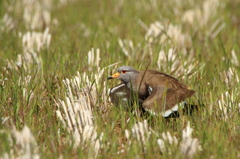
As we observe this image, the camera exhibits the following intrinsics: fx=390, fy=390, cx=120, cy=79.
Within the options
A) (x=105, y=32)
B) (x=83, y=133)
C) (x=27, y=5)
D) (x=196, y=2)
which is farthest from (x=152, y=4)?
(x=83, y=133)

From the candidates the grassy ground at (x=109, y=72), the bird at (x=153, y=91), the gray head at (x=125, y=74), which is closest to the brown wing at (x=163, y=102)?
the bird at (x=153, y=91)

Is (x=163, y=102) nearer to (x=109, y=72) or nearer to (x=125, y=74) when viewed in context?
(x=125, y=74)

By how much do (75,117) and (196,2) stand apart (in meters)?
5.89

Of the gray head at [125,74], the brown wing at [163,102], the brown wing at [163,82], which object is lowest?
the brown wing at [163,102]

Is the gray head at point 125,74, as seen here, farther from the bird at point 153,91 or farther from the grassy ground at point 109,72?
the grassy ground at point 109,72

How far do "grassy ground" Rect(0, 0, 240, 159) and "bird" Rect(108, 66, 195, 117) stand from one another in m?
0.14

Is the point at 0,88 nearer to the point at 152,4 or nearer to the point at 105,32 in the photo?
the point at 105,32

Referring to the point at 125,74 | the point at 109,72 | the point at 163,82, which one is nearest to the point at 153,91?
the point at 163,82

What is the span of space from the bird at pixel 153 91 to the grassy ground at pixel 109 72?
5.5 inches

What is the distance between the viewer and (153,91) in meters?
4.18

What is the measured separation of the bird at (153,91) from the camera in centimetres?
393

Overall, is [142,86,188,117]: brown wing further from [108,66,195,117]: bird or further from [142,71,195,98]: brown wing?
[142,71,195,98]: brown wing

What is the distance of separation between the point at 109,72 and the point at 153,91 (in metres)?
0.99

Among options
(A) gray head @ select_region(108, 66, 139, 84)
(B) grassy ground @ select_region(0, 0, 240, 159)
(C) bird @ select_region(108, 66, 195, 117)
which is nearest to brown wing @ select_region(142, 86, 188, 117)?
(C) bird @ select_region(108, 66, 195, 117)
